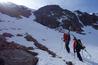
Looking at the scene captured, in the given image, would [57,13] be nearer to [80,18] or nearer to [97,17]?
[80,18]

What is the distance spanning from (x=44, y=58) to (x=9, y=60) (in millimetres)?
3554

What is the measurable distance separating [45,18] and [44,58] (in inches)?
1295

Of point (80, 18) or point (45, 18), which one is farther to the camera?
point (80, 18)

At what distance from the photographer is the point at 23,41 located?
2538cm

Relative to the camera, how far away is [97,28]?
5656 centimetres

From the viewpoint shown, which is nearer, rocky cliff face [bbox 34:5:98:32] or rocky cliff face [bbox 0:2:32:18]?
rocky cliff face [bbox 0:2:32:18]

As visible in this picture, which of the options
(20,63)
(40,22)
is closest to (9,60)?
(20,63)

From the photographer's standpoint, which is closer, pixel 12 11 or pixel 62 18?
pixel 12 11

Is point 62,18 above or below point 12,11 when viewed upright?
below

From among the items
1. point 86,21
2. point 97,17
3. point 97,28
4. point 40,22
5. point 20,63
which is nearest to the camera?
point 20,63

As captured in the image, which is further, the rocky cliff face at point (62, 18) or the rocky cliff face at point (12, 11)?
the rocky cliff face at point (62, 18)

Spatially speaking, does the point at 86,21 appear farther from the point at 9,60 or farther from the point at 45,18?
the point at 9,60

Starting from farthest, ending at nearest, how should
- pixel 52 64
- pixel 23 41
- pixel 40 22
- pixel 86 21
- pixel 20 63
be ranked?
pixel 86 21 < pixel 40 22 < pixel 23 41 < pixel 52 64 < pixel 20 63

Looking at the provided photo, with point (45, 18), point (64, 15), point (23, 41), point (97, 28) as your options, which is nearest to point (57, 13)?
point (64, 15)
